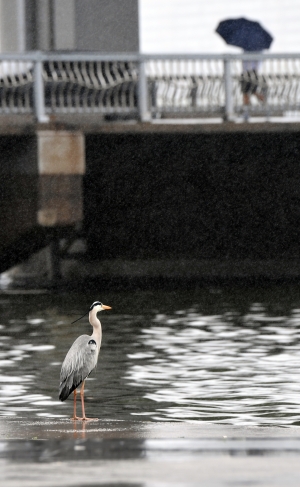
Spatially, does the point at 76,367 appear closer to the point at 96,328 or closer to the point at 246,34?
the point at 96,328

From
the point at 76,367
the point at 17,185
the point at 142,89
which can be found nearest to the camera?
the point at 76,367

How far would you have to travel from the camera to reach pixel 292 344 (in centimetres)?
1545

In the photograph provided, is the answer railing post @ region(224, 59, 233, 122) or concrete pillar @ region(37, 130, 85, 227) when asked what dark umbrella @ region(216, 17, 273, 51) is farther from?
concrete pillar @ region(37, 130, 85, 227)

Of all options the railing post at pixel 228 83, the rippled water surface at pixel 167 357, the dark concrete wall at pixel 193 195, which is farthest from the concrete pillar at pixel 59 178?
the railing post at pixel 228 83

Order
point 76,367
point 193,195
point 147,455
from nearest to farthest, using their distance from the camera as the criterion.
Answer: point 147,455 → point 76,367 → point 193,195

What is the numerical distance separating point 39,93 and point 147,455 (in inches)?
553

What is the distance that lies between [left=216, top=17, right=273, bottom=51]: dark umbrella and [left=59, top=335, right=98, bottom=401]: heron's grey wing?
15948mm

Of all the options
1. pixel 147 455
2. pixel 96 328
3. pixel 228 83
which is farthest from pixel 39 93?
pixel 147 455

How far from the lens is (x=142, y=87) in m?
20.8

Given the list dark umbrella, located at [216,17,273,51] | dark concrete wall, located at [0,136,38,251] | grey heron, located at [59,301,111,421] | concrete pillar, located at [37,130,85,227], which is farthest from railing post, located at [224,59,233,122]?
grey heron, located at [59,301,111,421]

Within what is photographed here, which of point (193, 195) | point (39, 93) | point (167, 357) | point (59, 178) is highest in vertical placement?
point (39, 93)

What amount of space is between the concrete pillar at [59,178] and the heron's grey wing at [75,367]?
1188 cm

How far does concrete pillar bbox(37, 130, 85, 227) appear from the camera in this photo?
20.3m

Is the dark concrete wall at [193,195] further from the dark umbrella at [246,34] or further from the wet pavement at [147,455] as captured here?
the wet pavement at [147,455]
